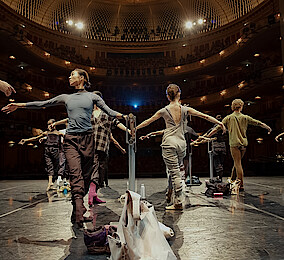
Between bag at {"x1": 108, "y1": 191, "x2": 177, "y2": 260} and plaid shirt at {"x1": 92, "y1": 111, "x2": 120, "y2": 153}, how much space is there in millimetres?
2924

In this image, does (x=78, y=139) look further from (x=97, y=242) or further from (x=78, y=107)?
(x=97, y=242)

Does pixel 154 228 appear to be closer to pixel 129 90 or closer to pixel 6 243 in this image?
pixel 6 243

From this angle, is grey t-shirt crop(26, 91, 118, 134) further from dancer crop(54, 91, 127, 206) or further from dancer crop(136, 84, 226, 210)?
dancer crop(54, 91, 127, 206)

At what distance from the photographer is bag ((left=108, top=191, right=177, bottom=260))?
190 centimetres

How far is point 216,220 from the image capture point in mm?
3551

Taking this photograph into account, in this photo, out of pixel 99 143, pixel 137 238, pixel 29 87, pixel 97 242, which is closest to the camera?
pixel 137 238

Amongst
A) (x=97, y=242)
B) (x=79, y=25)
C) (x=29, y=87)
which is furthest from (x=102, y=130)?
(x=79, y=25)

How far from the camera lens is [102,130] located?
4.93 meters

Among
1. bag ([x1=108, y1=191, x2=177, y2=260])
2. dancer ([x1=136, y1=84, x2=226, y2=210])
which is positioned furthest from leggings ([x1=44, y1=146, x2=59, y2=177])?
bag ([x1=108, y1=191, x2=177, y2=260])

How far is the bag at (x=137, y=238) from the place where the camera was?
190cm

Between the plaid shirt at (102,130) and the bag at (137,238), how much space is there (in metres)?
2.92

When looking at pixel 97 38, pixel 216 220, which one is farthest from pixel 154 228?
pixel 97 38

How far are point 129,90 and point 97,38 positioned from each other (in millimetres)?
6312

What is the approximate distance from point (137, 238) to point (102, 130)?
122 inches
